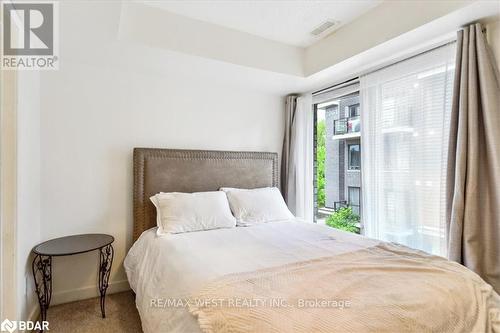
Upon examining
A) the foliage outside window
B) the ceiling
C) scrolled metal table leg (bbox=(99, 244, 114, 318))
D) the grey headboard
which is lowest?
scrolled metal table leg (bbox=(99, 244, 114, 318))

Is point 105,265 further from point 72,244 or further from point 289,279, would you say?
point 289,279

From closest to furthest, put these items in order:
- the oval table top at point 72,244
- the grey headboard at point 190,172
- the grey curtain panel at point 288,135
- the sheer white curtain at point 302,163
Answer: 1. the oval table top at point 72,244
2. the grey headboard at point 190,172
3. the sheer white curtain at point 302,163
4. the grey curtain panel at point 288,135

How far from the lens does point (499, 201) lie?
1.77m

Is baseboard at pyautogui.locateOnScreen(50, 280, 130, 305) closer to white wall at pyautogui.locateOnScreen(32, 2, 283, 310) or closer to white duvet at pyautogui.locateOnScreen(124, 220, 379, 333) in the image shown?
white wall at pyautogui.locateOnScreen(32, 2, 283, 310)

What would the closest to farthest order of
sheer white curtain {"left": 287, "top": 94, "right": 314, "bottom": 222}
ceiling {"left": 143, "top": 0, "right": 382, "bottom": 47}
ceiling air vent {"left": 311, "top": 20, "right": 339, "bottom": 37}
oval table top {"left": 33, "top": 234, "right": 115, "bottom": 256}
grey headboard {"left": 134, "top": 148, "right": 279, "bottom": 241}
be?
oval table top {"left": 33, "top": 234, "right": 115, "bottom": 256} → ceiling {"left": 143, "top": 0, "right": 382, "bottom": 47} → ceiling air vent {"left": 311, "top": 20, "right": 339, "bottom": 37} → grey headboard {"left": 134, "top": 148, "right": 279, "bottom": 241} → sheer white curtain {"left": 287, "top": 94, "right": 314, "bottom": 222}

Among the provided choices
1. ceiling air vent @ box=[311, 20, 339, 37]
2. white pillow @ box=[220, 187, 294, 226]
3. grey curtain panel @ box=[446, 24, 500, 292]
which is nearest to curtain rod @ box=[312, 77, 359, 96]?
ceiling air vent @ box=[311, 20, 339, 37]

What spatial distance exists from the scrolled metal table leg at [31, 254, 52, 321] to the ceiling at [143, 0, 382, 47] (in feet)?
7.30

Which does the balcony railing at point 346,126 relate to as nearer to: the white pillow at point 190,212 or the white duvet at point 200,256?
the white duvet at point 200,256

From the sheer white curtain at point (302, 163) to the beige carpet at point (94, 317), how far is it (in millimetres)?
2168

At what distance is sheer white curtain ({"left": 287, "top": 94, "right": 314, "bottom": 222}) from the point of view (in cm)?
347

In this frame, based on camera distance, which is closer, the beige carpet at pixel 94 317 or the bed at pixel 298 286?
the bed at pixel 298 286

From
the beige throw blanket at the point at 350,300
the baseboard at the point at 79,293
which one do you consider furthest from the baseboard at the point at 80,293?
the beige throw blanket at the point at 350,300

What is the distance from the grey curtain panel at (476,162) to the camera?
1.81 meters

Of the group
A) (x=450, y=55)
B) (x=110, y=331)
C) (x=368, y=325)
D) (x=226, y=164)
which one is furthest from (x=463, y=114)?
(x=110, y=331)
